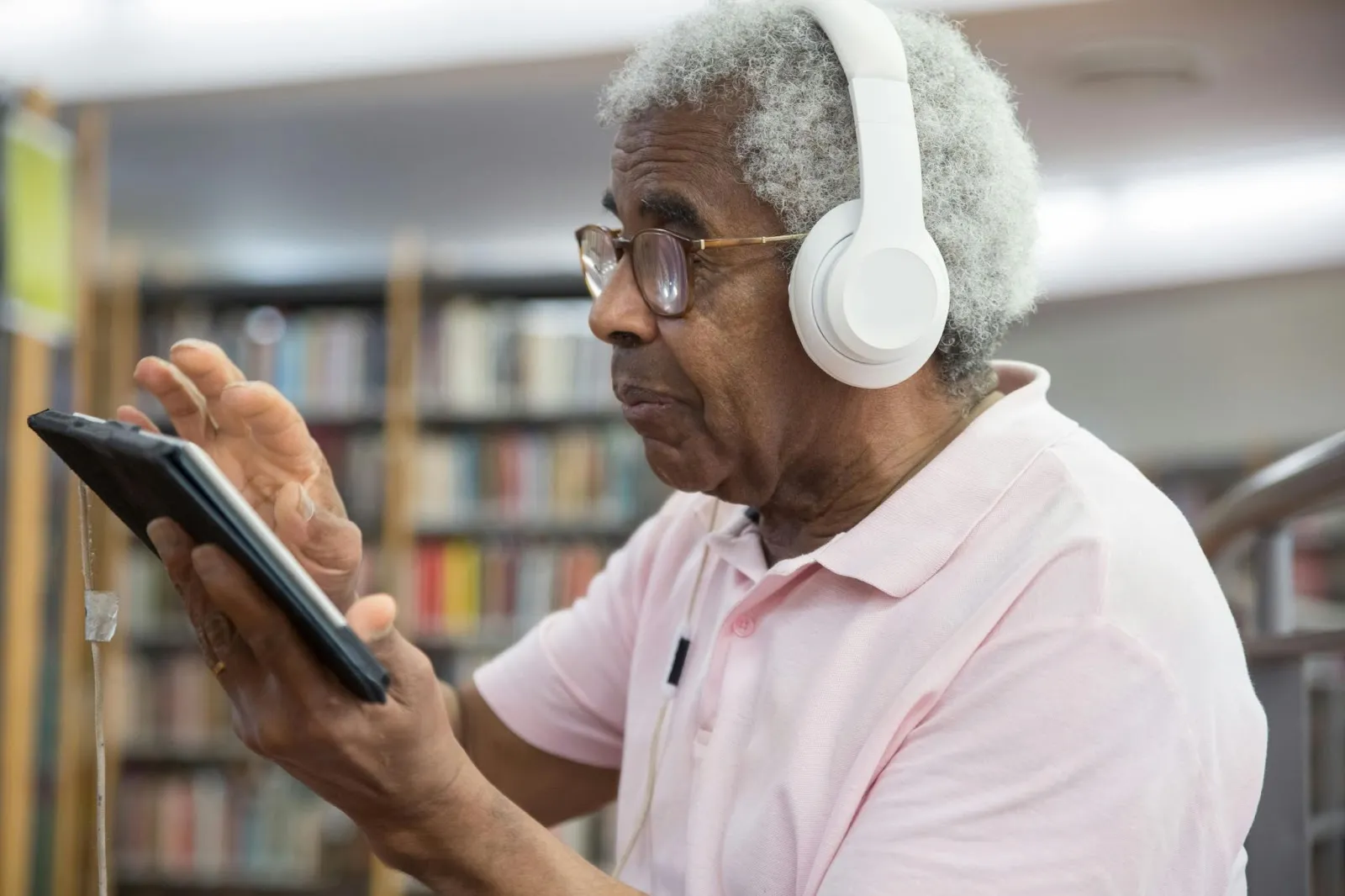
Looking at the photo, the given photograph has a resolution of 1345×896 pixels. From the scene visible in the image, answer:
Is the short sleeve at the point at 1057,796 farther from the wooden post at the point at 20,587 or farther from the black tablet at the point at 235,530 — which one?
the wooden post at the point at 20,587

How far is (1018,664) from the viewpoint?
0.90m

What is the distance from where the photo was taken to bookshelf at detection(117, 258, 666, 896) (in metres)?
4.45

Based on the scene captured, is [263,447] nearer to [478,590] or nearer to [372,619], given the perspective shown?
[372,619]

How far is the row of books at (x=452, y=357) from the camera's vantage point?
4.46m

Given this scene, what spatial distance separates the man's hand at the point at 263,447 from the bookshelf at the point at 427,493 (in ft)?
11.1

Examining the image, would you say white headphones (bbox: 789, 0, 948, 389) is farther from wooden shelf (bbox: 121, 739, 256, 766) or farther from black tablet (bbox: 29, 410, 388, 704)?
wooden shelf (bbox: 121, 739, 256, 766)

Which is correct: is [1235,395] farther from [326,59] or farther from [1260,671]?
[1260,671]

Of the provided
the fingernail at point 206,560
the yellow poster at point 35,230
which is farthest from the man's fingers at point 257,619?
the yellow poster at point 35,230

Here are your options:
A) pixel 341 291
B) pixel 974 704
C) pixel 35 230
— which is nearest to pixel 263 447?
pixel 974 704

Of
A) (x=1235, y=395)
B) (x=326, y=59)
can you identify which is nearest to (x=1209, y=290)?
(x=1235, y=395)

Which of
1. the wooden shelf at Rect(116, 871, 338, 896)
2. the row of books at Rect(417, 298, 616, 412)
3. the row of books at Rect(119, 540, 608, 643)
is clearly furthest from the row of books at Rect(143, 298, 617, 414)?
the wooden shelf at Rect(116, 871, 338, 896)

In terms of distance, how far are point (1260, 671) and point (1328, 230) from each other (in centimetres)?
539

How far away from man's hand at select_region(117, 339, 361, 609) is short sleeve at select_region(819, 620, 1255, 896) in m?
0.43

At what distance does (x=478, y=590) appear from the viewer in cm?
450
